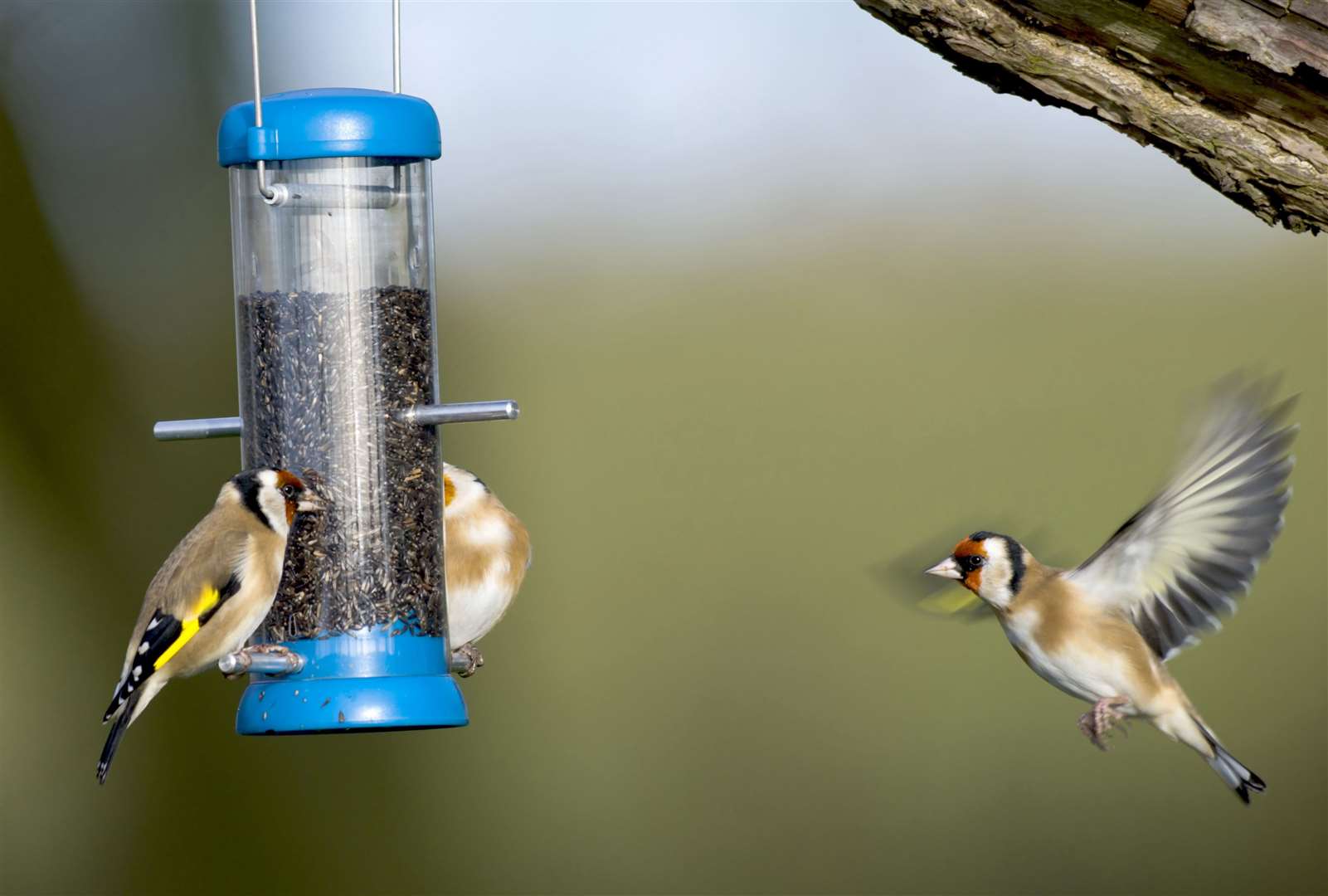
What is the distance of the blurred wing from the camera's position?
328 cm

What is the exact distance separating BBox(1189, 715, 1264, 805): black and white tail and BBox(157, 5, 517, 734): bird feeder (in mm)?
1824

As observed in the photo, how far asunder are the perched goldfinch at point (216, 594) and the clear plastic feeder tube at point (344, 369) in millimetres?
123

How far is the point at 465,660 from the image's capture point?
12.0 feet

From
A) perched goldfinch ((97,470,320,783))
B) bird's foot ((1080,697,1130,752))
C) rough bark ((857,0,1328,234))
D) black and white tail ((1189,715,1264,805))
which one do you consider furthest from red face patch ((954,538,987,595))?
perched goldfinch ((97,470,320,783))

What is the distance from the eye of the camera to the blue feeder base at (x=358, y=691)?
3.11 metres

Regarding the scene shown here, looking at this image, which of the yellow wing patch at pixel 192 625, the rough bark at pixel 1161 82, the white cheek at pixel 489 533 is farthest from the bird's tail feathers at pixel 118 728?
the rough bark at pixel 1161 82

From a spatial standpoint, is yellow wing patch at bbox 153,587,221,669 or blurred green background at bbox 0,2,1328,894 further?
blurred green background at bbox 0,2,1328,894

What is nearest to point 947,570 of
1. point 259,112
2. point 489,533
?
point 489,533

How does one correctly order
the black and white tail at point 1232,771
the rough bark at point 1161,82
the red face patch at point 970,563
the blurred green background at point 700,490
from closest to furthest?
the rough bark at point 1161,82 → the black and white tail at point 1232,771 → the red face patch at point 970,563 → the blurred green background at point 700,490

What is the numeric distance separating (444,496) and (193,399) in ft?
14.1

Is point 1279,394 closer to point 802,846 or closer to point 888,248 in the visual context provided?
point 888,248

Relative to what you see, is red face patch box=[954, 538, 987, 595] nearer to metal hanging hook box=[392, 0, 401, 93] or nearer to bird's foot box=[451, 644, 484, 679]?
bird's foot box=[451, 644, 484, 679]

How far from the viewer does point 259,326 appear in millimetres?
3512

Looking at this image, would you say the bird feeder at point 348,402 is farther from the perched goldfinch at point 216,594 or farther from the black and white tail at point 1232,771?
the black and white tail at point 1232,771
